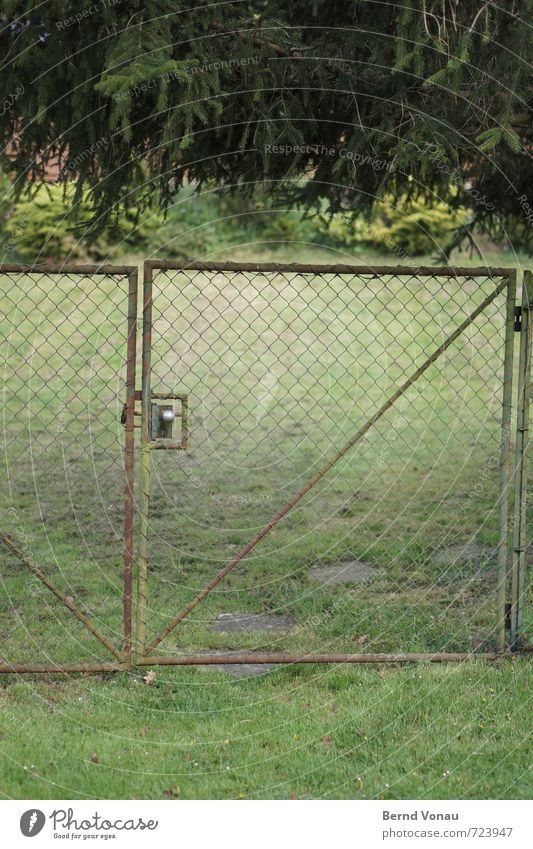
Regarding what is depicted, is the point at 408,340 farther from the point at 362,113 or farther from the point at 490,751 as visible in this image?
the point at 490,751

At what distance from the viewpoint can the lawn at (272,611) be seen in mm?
3498

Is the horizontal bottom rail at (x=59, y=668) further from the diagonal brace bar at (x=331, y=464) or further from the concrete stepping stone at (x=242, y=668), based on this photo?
the concrete stepping stone at (x=242, y=668)

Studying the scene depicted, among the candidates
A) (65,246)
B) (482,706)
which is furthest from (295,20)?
(65,246)

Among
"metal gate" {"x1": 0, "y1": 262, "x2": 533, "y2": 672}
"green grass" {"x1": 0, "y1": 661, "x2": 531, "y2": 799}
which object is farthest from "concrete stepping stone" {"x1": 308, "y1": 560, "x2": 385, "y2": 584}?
"green grass" {"x1": 0, "y1": 661, "x2": 531, "y2": 799}

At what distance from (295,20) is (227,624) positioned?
3265 mm

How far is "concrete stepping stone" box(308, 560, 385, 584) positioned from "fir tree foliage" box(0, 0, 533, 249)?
2.28 meters

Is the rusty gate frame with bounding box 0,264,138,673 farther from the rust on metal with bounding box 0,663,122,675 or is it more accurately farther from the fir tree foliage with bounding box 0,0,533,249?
the fir tree foliage with bounding box 0,0,533,249

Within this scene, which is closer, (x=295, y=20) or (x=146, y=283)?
(x=146, y=283)

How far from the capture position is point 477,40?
4457 mm

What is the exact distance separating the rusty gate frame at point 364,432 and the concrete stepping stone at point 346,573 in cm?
118

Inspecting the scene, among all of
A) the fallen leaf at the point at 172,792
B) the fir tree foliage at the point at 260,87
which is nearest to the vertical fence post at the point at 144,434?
the fir tree foliage at the point at 260,87

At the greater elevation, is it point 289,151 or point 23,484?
point 289,151

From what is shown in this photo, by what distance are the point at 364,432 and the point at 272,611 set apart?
129 cm

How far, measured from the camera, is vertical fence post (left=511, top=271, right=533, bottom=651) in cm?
429
